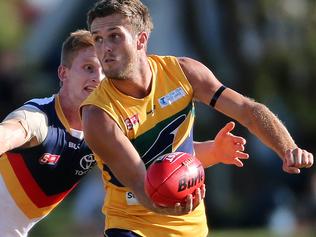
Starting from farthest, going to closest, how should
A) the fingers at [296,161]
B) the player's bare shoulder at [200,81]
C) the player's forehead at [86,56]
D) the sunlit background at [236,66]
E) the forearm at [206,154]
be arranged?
the sunlit background at [236,66] → the player's forehead at [86,56] → the forearm at [206,154] → the player's bare shoulder at [200,81] → the fingers at [296,161]

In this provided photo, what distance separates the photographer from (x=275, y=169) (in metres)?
17.2

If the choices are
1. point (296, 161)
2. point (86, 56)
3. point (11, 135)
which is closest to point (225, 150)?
point (296, 161)

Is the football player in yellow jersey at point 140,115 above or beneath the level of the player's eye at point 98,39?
beneath

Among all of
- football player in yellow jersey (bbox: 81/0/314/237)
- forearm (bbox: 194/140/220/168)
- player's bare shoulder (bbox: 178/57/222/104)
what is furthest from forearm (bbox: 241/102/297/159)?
forearm (bbox: 194/140/220/168)

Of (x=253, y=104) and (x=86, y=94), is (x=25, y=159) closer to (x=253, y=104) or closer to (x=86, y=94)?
(x=86, y=94)

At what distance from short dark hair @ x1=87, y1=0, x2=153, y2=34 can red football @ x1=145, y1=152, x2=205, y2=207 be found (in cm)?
119

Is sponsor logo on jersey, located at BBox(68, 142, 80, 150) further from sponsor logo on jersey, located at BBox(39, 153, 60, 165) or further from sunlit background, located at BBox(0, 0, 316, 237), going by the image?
sunlit background, located at BBox(0, 0, 316, 237)

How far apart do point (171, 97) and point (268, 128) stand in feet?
2.37

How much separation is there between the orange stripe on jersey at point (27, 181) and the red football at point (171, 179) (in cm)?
172

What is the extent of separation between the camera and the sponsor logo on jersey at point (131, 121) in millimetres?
7539

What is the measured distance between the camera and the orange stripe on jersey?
8508 millimetres

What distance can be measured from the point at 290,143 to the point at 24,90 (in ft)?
33.6

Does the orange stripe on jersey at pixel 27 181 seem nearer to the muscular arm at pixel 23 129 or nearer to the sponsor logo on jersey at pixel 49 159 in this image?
the sponsor logo on jersey at pixel 49 159

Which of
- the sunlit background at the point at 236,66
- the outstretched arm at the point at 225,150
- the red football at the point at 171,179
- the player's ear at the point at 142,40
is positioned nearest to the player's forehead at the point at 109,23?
the player's ear at the point at 142,40
